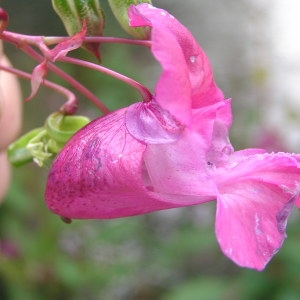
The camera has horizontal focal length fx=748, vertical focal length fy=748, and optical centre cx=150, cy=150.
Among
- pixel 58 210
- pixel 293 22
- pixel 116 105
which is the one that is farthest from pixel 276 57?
pixel 58 210

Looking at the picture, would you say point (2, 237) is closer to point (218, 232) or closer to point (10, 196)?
point (10, 196)

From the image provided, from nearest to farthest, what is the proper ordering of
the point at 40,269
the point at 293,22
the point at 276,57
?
the point at 40,269
the point at 276,57
the point at 293,22

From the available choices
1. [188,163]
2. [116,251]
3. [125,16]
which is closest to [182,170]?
[188,163]

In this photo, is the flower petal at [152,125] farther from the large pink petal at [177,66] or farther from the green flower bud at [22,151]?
the green flower bud at [22,151]

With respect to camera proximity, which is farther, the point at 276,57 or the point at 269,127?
the point at 276,57

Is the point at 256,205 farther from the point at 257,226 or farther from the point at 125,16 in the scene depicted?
the point at 125,16

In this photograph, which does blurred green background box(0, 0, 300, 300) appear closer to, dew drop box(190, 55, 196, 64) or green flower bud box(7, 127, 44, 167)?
green flower bud box(7, 127, 44, 167)
